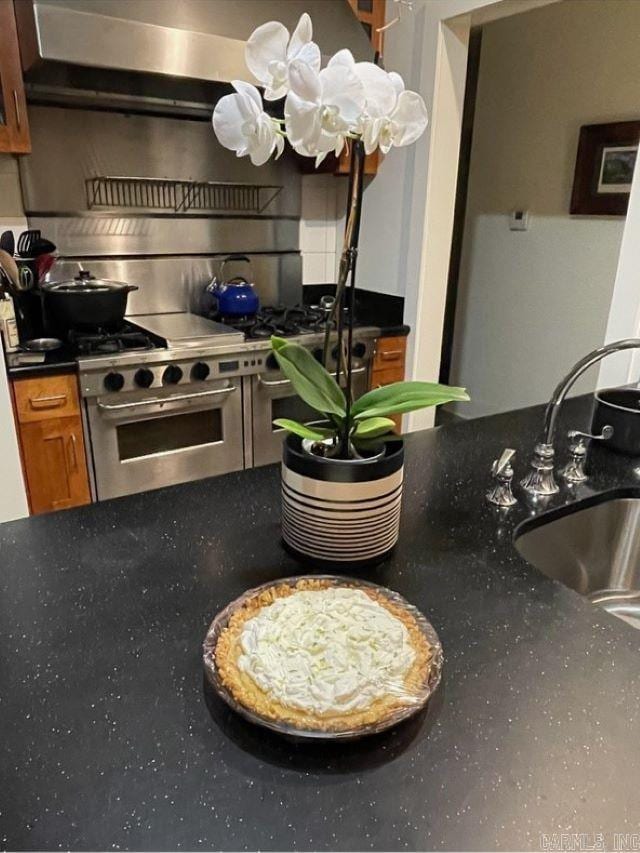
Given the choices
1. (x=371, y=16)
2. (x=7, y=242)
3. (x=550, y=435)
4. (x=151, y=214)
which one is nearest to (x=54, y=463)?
(x=7, y=242)

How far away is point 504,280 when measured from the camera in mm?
3605

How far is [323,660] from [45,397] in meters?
1.73

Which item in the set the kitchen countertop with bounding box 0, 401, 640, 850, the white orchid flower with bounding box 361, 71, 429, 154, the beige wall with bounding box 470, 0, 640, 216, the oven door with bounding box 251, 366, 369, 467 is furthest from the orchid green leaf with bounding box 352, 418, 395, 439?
the beige wall with bounding box 470, 0, 640, 216

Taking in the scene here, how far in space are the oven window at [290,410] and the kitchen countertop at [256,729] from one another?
1592mm

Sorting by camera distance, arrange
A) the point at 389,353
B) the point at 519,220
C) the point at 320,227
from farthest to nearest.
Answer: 1. the point at 519,220
2. the point at 320,227
3. the point at 389,353

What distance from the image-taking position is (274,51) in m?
0.74

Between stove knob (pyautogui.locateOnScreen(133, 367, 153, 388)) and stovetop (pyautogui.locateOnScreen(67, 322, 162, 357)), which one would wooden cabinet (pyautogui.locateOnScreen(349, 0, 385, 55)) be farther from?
stove knob (pyautogui.locateOnScreen(133, 367, 153, 388))

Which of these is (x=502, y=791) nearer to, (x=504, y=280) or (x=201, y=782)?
(x=201, y=782)

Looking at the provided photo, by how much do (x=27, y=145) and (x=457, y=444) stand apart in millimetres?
1848

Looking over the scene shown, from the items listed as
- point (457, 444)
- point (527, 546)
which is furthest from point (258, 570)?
point (457, 444)

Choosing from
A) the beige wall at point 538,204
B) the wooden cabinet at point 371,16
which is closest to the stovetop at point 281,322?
the wooden cabinet at point 371,16

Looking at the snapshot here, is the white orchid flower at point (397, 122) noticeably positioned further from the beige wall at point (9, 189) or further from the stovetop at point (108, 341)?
the beige wall at point (9, 189)

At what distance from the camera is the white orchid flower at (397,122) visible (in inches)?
29.4

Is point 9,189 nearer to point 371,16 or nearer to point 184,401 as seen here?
point 184,401
